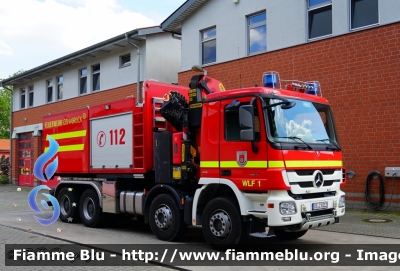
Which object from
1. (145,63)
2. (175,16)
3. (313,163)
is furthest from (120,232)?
(145,63)

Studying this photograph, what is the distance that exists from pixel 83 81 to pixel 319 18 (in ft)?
48.5

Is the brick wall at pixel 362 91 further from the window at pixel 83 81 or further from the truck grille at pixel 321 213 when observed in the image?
the window at pixel 83 81

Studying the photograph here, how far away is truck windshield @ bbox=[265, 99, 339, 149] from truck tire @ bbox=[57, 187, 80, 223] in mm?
6594

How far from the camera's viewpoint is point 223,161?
832cm

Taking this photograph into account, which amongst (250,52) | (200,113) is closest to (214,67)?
(250,52)

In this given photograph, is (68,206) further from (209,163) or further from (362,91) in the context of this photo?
(362,91)

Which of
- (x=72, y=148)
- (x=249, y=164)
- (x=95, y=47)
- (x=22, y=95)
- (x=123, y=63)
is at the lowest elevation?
(x=249, y=164)

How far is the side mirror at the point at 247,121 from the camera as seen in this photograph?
7.60m

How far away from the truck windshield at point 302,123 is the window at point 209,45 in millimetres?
10038

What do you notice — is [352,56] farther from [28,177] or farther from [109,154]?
[28,177]

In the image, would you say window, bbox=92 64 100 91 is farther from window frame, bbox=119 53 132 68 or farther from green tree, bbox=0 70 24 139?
green tree, bbox=0 70 24 139

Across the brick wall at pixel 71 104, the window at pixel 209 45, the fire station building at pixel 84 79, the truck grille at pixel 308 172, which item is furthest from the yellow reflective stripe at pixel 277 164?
the brick wall at pixel 71 104

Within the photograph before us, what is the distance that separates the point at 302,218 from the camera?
7.69 meters

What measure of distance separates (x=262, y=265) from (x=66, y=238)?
442 centimetres
